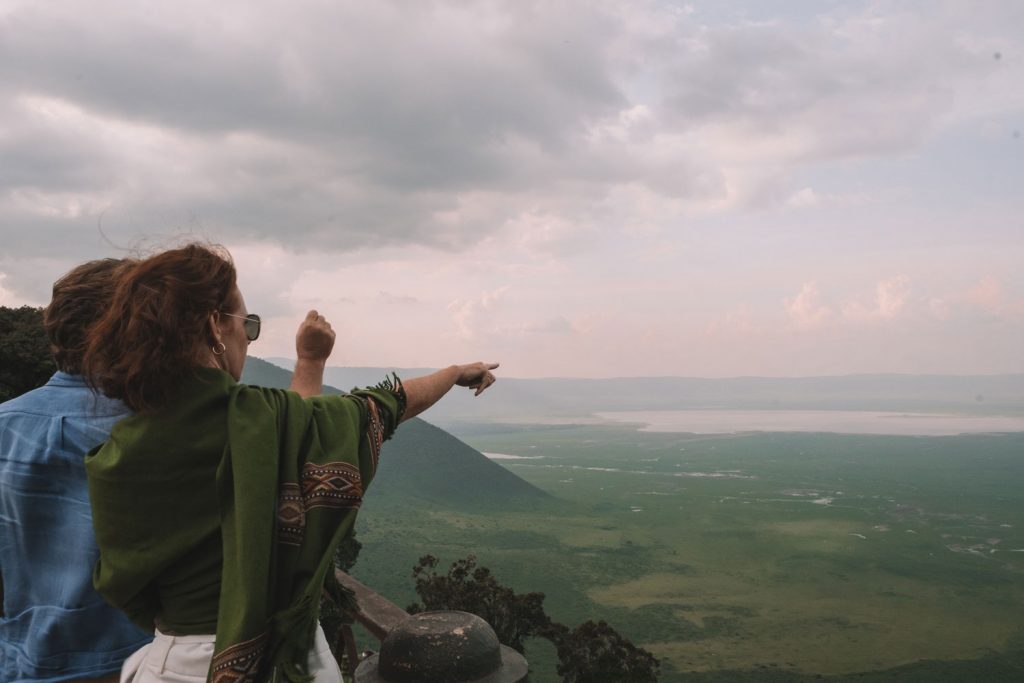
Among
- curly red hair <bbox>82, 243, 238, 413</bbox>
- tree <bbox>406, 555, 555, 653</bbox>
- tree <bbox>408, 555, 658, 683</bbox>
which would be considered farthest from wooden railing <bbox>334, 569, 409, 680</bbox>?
tree <bbox>406, 555, 555, 653</bbox>

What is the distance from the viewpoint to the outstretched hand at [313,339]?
68.4 inches

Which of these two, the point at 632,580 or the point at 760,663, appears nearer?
the point at 760,663

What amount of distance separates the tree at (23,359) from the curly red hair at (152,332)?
7.38 m

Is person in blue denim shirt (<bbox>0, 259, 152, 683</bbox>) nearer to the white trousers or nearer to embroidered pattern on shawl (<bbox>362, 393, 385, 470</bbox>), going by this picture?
the white trousers

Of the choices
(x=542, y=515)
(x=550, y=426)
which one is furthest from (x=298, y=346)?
(x=550, y=426)

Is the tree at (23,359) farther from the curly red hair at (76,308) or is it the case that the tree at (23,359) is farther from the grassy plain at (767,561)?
the grassy plain at (767,561)

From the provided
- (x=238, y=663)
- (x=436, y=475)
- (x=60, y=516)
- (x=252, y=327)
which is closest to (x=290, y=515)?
(x=238, y=663)

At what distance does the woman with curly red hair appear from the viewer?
1299 mm

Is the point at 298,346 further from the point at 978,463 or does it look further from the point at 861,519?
Answer: the point at 978,463

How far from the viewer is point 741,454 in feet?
345

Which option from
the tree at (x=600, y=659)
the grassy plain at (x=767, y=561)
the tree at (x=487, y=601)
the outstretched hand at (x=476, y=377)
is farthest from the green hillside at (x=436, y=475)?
the outstretched hand at (x=476, y=377)

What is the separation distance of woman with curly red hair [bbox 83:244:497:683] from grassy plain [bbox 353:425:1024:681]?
28.4 meters

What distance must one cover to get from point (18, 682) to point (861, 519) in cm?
6758

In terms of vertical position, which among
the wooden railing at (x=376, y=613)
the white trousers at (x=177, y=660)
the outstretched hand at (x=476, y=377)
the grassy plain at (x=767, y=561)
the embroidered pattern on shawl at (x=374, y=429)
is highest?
the outstretched hand at (x=476, y=377)
